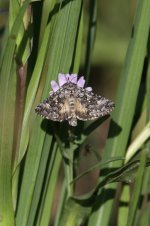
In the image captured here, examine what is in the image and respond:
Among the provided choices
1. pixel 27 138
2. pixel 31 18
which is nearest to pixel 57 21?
pixel 31 18

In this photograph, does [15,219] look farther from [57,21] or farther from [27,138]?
[57,21]

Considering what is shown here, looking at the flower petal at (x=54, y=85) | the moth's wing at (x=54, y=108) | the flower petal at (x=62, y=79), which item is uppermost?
the flower petal at (x=62, y=79)

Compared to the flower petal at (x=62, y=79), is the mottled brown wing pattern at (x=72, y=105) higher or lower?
lower

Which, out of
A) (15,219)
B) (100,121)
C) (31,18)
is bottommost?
(15,219)

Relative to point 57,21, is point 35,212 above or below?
below

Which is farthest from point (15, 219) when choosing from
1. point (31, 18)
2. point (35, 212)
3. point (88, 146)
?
point (31, 18)
